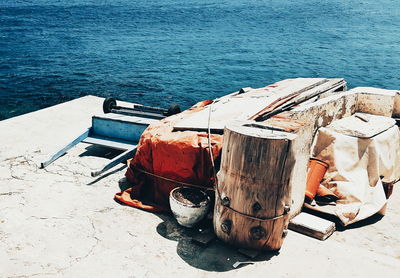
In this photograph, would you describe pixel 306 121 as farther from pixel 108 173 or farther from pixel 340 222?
pixel 108 173

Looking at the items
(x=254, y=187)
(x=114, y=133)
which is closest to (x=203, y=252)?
(x=254, y=187)

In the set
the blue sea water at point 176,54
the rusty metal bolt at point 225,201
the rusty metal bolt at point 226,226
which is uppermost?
the rusty metal bolt at point 225,201

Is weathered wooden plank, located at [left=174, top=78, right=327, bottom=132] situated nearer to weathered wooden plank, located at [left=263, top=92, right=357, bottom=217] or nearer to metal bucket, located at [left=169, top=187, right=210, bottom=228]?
weathered wooden plank, located at [left=263, top=92, right=357, bottom=217]

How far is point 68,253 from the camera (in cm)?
425

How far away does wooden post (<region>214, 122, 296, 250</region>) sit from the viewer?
13.3ft

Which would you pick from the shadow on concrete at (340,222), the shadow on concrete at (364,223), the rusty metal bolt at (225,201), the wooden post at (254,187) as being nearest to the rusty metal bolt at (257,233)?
the wooden post at (254,187)

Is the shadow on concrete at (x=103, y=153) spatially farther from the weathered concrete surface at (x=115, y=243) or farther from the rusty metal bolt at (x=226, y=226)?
the rusty metal bolt at (x=226, y=226)

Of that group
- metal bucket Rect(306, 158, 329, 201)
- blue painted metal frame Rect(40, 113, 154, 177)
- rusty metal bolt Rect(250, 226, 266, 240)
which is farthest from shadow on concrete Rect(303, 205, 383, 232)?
blue painted metal frame Rect(40, 113, 154, 177)

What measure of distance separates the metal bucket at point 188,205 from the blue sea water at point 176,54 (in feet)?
41.0

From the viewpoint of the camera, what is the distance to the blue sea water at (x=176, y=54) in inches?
794

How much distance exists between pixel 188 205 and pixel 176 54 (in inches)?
1045

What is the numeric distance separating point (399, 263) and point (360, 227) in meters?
1.06

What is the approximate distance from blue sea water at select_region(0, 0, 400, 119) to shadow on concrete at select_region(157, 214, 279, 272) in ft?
41.5

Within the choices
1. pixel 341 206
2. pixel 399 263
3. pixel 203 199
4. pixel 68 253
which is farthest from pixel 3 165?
pixel 399 263
